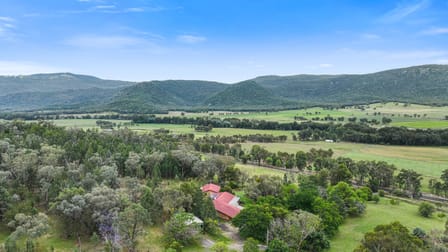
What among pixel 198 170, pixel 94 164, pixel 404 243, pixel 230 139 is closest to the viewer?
pixel 404 243

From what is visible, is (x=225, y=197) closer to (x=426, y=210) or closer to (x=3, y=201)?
(x=426, y=210)

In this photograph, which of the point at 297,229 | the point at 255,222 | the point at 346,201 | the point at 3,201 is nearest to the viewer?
the point at 297,229

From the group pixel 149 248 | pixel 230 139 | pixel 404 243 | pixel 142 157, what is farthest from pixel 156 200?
pixel 230 139

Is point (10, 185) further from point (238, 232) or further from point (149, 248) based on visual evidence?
point (238, 232)

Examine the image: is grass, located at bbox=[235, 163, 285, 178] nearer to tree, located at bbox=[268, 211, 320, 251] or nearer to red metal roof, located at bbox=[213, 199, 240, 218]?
red metal roof, located at bbox=[213, 199, 240, 218]

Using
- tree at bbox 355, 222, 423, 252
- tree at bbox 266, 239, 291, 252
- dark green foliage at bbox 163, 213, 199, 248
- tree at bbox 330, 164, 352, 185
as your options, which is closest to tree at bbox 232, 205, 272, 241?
tree at bbox 266, 239, 291, 252

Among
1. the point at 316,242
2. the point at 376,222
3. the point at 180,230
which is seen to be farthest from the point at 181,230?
the point at 376,222
